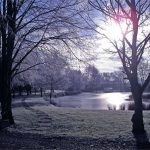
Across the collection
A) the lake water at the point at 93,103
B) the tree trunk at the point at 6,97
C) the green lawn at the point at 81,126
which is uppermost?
the tree trunk at the point at 6,97

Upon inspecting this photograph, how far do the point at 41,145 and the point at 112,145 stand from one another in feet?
7.85

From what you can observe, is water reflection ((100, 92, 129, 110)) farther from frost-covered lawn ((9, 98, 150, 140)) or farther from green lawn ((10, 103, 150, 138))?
green lawn ((10, 103, 150, 138))

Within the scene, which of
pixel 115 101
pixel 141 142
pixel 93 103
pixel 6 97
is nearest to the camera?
pixel 141 142

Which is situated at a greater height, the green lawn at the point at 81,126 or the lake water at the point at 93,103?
the lake water at the point at 93,103

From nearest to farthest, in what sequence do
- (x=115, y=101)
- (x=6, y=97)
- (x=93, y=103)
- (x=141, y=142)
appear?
(x=141, y=142)
(x=6, y=97)
(x=93, y=103)
(x=115, y=101)

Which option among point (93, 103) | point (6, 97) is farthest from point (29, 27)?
point (93, 103)

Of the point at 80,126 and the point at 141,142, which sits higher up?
the point at 80,126

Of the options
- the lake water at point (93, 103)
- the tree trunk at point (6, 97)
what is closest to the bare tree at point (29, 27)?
the tree trunk at point (6, 97)

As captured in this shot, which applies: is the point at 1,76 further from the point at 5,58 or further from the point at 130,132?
the point at 130,132

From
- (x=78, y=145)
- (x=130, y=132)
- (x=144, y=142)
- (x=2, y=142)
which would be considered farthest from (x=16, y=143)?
(x=130, y=132)

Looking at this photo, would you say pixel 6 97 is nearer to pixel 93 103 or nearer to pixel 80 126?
pixel 80 126

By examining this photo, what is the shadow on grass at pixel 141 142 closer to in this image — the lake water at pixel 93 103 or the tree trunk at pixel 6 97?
the tree trunk at pixel 6 97

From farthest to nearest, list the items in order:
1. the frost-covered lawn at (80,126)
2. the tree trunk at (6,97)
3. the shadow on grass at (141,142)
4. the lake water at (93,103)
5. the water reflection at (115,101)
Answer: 1. the lake water at (93,103)
2. the water reflection at (115,101)
3. the tree trunk at (6,97)
4. the frost-covered lawn at (80,126)
5. the shadow on grass at (141,142)

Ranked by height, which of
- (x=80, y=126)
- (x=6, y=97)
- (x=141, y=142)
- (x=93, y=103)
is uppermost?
(x=6, y=97)
